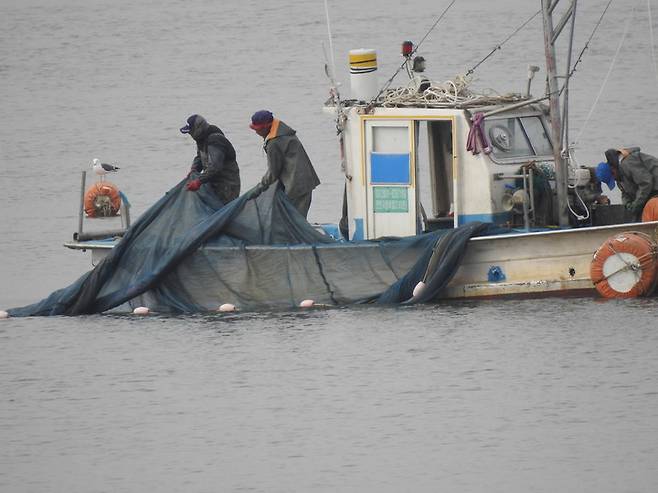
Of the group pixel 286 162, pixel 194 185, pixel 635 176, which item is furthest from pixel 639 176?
pixel 194 185

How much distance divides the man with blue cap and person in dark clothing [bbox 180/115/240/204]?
441 cm

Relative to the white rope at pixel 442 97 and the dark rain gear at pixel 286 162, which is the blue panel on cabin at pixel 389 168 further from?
the dark rain gear at pixel 286 162

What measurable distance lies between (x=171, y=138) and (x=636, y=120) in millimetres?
10511

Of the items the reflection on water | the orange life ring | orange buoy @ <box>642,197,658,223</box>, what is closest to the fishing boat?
orange buoy @ <box>642,197,658,223</box>

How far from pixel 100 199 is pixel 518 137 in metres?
8.71

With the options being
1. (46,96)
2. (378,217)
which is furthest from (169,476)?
(46,96)

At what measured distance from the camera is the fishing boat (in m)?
18.7

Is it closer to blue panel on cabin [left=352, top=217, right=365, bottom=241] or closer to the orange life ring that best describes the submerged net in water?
blue panel on cabin [left=352, top=217, right=365, bottom=241]

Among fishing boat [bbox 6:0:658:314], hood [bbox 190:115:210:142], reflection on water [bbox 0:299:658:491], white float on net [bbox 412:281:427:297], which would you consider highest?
hood [bbox 190:115:210:142]

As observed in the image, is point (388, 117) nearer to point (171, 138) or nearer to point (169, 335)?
point (169, 335)

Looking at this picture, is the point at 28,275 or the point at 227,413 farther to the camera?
the point at 28,275

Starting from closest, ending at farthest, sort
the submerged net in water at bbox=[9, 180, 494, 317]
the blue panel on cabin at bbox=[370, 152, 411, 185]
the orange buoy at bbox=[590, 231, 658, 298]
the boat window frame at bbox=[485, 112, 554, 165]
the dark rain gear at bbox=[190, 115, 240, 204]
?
1. the orange buoy at bbox=[590, 231, 658, 298]
2. the submerged net in water at bbox=[9, 180, 494, 317]
3. the boat window frame at bbox=[485, 112, 554, 165]
4. the blue panel on cabin at bbox=[370, 152, 411, 185]
5. the dark rain gear at bbox=[190, 115, 240, 204]

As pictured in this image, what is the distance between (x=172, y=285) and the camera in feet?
64.8

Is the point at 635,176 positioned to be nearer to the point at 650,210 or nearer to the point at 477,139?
the point at 650,210
